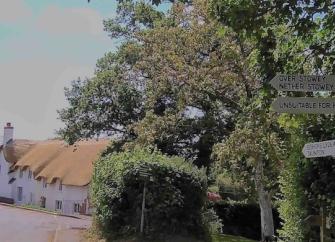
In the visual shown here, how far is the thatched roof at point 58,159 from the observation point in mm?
58844

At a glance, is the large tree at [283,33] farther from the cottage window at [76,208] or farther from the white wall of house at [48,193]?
the cottage window at [76,208]

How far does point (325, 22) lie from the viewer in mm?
9430

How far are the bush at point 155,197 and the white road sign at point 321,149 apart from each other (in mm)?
10457

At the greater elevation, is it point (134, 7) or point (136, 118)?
point (134, 7)

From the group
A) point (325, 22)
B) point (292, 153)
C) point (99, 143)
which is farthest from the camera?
point (99, 143)

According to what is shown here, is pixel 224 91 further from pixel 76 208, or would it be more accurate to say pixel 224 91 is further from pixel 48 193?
pixel 48 193

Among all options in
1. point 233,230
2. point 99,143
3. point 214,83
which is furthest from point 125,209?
point 99,143

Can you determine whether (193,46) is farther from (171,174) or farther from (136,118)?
(136,118)

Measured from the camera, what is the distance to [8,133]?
7950cm

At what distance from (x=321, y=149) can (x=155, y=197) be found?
36.1 feet

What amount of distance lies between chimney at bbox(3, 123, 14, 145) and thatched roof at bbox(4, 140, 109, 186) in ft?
3.89

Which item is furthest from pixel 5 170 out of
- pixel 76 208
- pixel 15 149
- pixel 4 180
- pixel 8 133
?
pixel 76 208

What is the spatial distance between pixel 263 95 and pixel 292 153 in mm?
4053

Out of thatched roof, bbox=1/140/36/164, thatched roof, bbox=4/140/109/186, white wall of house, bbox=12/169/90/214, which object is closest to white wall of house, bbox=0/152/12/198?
thatched roof, bbox=1/140/36/164
